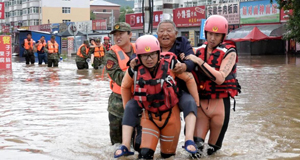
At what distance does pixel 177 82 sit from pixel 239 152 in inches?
60.3

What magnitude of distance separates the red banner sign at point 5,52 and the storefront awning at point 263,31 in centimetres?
2068

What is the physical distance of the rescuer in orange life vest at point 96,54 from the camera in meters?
24.2

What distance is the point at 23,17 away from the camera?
107188 mm

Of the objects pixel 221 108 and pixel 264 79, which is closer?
pixel 221 108

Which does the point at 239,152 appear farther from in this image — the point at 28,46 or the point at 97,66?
the point at 28,46

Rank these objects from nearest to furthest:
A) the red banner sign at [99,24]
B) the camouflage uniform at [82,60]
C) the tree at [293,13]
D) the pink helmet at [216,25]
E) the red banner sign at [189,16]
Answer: the pink helmet at [216,25] < the tree at [293,13] < the camouflage uniform at [82,60] < the red banner sign at [189,16] < the red banner sign at [99,24]

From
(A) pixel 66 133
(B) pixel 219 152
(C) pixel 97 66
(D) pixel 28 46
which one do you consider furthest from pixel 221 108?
(D) pixel 28 46

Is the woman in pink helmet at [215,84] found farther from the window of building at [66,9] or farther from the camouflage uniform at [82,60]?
the window of building at [66,9]

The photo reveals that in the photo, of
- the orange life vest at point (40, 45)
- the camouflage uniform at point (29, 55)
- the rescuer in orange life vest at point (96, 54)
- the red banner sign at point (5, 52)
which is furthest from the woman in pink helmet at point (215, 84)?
the camouflage uniform at point (29, 55)

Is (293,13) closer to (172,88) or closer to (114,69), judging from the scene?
(114,69)

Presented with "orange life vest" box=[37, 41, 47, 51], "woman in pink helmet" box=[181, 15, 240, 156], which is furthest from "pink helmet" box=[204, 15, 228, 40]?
"orange life vest" box=[37, 41, 47, 51]

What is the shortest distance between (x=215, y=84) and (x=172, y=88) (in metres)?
0.69

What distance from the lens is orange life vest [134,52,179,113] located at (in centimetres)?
504

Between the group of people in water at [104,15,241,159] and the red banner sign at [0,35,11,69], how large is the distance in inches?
795
